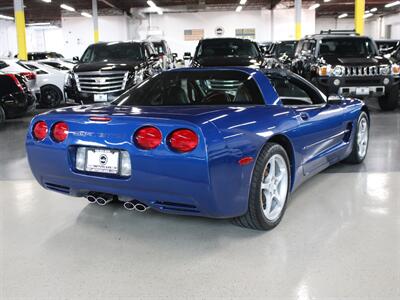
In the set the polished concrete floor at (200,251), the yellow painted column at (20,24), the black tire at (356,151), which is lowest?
the polished concrete floor at (200,251)

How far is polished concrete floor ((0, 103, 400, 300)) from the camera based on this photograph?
2.59 meters

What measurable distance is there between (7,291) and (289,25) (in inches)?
1227

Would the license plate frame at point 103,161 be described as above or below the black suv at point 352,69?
below

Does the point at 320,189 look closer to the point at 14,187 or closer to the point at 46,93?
the point at 14,187

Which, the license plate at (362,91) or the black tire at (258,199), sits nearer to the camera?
the black tire at (258,199)

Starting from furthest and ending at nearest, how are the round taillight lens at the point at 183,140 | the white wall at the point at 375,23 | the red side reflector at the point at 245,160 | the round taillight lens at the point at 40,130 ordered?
the white wall at the point at 375,23 → the round taillight lens at the point at 40,130 → the red side reflector at the point at 245,160 → the round taillight lens at the point at 183,140

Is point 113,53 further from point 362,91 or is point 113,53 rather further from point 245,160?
point 245,160

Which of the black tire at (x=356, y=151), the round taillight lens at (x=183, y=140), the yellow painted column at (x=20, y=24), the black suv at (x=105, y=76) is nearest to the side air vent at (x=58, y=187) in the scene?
the round taillight lens at (x=183, y=140)

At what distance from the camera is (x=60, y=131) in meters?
3.22

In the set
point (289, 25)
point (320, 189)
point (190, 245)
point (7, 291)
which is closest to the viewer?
point (7, 291)

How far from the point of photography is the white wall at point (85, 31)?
3291cm

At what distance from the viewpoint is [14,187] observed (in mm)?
4781

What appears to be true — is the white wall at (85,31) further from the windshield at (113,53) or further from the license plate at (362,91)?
the license plate at (362,91)

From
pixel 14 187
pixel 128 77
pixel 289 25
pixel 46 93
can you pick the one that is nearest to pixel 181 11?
pixel 289 25
